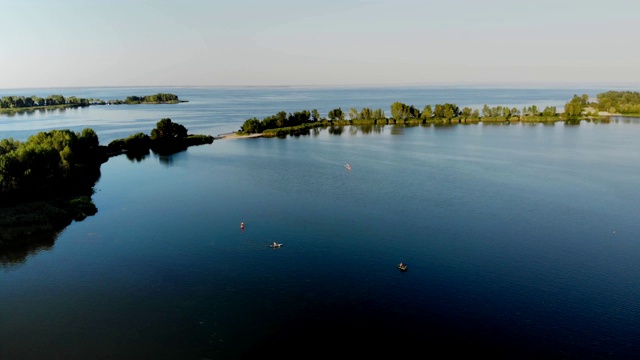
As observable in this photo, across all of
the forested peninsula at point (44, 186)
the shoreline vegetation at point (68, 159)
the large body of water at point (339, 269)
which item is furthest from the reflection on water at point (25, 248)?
the large body of water at point (339, 269)

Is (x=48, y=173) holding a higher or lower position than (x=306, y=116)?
lower

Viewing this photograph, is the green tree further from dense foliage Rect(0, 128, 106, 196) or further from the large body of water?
the large body of water

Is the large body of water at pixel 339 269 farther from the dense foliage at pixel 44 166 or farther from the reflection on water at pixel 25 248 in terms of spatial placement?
the dense foliage at pixel 44 166

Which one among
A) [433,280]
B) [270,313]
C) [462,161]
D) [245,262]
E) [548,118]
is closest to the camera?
[270,313]

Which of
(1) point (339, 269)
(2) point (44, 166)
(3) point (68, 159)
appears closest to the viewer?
(1) point (339, 269)

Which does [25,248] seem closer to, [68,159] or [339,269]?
[68,159]

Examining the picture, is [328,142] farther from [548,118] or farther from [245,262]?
[548,118]

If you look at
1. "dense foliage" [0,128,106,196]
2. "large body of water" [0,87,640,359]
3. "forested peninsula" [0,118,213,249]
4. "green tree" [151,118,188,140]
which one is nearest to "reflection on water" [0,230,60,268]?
"forested peninsula" [0,118,213,249]

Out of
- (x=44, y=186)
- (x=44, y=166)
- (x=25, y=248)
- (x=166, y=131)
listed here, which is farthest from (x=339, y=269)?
(x=166, y=131)

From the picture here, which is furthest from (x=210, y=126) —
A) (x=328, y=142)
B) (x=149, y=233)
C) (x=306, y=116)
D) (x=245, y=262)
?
(x=245, y=262)
